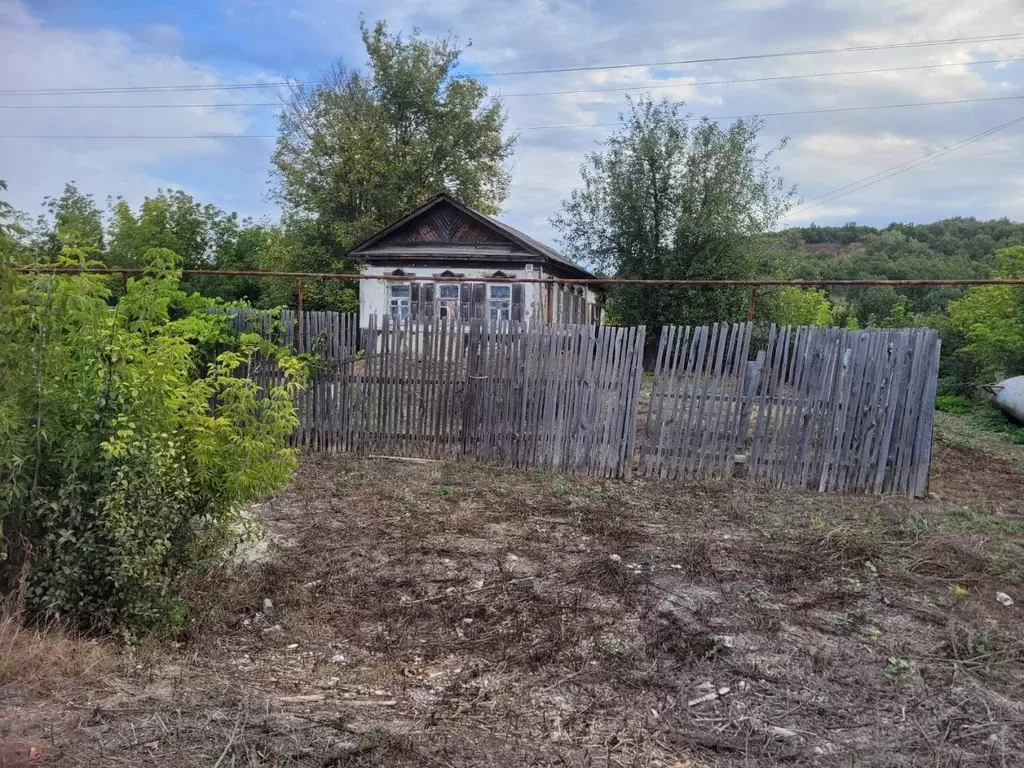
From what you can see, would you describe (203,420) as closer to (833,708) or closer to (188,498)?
(188,498)

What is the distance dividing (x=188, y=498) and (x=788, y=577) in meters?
3.85

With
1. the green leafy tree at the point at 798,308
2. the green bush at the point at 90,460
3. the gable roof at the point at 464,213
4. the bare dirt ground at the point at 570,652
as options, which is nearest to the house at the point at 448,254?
the gable roof at the point at 464,213

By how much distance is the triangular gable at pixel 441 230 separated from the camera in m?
19.8

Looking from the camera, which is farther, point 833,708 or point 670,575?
point 670,575

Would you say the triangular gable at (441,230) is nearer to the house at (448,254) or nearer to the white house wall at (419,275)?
the house at (448,254)

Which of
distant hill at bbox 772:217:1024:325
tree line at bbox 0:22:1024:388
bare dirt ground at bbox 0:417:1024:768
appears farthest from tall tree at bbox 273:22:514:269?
bare dirt ground at bbox 0:417:1024:768

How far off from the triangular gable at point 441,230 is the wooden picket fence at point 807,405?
12.7 meters

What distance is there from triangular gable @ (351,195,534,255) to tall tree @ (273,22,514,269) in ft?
15.5

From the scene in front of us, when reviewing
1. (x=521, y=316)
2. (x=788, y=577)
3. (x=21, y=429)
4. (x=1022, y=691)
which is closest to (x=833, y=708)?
(x=1022, y=691)

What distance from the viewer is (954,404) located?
15906mm

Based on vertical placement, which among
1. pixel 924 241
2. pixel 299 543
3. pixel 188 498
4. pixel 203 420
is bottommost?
pixel 299 543

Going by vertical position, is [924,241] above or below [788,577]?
above

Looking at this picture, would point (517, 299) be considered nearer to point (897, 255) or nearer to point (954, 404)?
point (954, 404)

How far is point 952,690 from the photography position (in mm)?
3531
